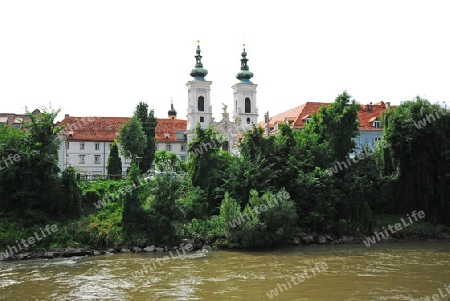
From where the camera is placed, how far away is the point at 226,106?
84.2 metres

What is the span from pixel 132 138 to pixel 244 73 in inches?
1583

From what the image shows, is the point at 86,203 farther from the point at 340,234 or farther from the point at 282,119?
the point at 282,119

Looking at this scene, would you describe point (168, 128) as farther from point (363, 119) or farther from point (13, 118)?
point (363, 119)

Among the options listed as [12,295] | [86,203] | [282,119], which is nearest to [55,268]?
[12,295]

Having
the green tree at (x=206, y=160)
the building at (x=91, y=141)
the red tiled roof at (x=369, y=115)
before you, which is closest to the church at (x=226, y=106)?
the building at (x=91, y=141)

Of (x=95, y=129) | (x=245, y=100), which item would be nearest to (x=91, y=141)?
(x=95, y=129)

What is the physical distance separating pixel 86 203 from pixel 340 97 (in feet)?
77.8

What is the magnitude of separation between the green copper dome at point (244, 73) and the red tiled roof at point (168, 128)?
14.0 metres

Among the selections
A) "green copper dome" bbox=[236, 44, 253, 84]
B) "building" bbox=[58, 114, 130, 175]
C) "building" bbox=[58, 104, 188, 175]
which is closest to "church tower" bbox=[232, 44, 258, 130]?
"green copper dome" bbox=[236, 44, 253, 84]

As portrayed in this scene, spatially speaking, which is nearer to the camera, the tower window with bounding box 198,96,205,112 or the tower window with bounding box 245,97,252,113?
the tower window with bounding box 198,96,205,112

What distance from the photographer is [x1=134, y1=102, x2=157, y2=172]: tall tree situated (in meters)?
59.0

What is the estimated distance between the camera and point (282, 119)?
6975 centimetres

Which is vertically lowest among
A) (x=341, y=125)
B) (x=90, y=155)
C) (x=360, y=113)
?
(x=341, y=125)

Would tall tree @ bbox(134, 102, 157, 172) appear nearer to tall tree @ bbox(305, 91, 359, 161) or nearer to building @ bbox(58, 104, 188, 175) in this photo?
building @ bbox(58, 104, 188, 175)
